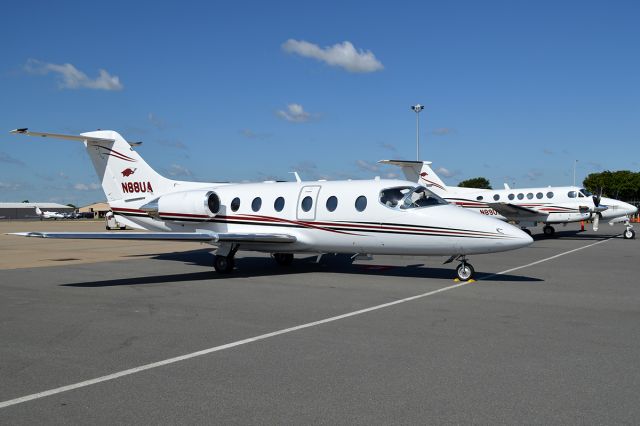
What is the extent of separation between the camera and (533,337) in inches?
273

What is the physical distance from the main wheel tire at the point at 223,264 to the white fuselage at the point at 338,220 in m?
0.76

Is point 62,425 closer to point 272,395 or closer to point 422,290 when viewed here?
point 272,395

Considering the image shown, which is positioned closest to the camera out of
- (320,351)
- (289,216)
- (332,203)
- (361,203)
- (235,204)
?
(320,351)

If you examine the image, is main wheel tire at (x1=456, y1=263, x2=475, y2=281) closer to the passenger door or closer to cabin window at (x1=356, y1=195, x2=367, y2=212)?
cabin window at (x1=356, y1=195, x2=367, y2=212)

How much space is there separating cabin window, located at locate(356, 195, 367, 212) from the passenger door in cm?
125

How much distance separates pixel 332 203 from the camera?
13906 millimetres

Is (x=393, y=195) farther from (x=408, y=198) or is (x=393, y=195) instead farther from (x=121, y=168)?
(x=121, y=168)

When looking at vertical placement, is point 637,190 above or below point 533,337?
above

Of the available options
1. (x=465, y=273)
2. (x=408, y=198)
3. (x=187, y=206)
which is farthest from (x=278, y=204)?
(x=465, y=273)

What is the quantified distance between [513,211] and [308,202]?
18.3m

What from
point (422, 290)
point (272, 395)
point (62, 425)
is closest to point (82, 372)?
point (62, 425)

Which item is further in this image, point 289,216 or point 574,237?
point 574,237

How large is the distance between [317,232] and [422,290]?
3.67 m

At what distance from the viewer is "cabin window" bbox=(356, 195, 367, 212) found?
1327 cm
